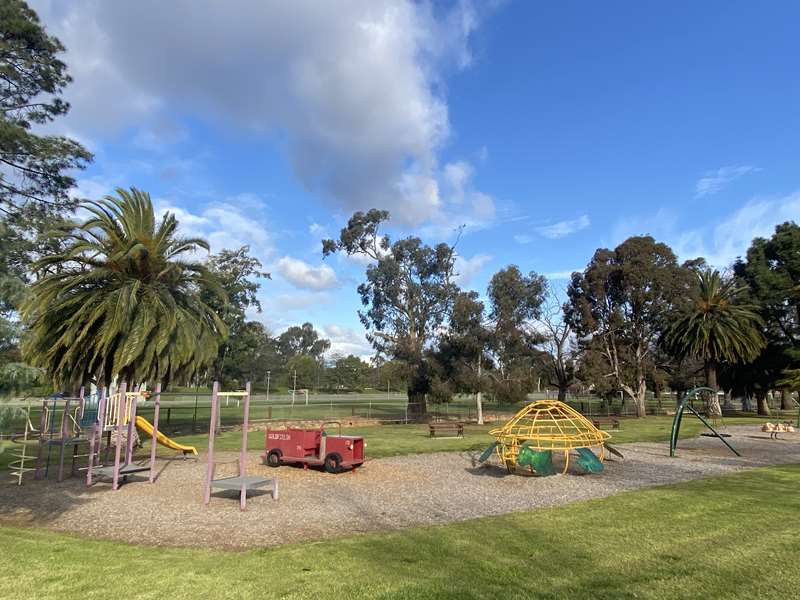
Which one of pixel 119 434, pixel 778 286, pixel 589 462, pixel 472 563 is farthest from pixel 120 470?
pixel 778 286

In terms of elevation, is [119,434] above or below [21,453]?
above

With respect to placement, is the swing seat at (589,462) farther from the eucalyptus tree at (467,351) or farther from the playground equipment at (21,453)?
the eucalyptus tree at (467,351)

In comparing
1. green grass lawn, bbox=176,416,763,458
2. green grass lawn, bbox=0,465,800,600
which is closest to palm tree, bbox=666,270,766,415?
green grass lawn, bbox=176,416,763,458

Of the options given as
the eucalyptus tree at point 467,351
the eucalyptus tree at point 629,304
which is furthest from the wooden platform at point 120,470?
the eucalyptus tree at point 629,304

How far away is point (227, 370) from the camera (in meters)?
79.8

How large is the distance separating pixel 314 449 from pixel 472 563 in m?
9.85

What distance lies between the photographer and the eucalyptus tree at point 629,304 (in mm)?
44875

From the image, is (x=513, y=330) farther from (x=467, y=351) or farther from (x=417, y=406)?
(x=417, y=406)

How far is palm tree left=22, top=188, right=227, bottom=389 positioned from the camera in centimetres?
1725

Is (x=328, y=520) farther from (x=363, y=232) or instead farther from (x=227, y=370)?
(x=227, y=370)

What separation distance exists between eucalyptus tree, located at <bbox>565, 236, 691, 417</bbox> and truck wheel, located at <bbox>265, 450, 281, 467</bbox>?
117 feet

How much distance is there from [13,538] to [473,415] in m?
37.5

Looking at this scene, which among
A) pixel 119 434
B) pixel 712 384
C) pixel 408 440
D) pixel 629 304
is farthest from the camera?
pixel 629 304

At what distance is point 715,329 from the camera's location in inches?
1620
